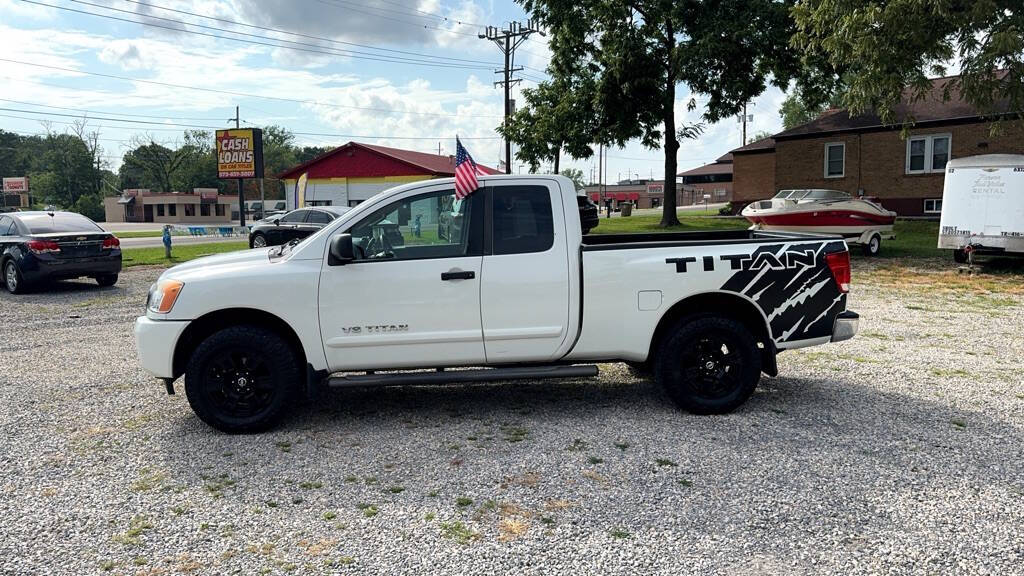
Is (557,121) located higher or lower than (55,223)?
higher

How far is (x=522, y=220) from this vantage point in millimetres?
5762

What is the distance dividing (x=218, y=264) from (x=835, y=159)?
33.0 m

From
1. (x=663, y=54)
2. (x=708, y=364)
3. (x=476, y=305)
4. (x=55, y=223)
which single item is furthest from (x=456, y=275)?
(x=663, y=54)

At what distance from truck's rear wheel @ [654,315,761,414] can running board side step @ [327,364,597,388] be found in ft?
2.14

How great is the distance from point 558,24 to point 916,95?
13.6 metres

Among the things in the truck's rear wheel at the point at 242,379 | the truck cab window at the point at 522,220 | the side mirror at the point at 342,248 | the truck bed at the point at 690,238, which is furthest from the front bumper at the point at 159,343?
the truck bed at the point at 690,238

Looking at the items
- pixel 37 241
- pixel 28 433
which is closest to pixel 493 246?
pixel 28 433

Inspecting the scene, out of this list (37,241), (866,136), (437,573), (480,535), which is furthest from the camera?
(866,136)

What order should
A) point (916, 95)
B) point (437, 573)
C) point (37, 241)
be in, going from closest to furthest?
point (437, 573) < point (37, 241) < point (916, 95)

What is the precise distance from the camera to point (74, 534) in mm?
3959

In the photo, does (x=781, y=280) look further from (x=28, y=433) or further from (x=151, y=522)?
(x=28, y=433)

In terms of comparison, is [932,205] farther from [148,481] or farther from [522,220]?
[148,481]

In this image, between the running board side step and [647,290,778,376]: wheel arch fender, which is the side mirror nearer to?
the running board side step

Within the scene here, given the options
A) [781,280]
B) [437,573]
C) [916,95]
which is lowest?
[437,573]
